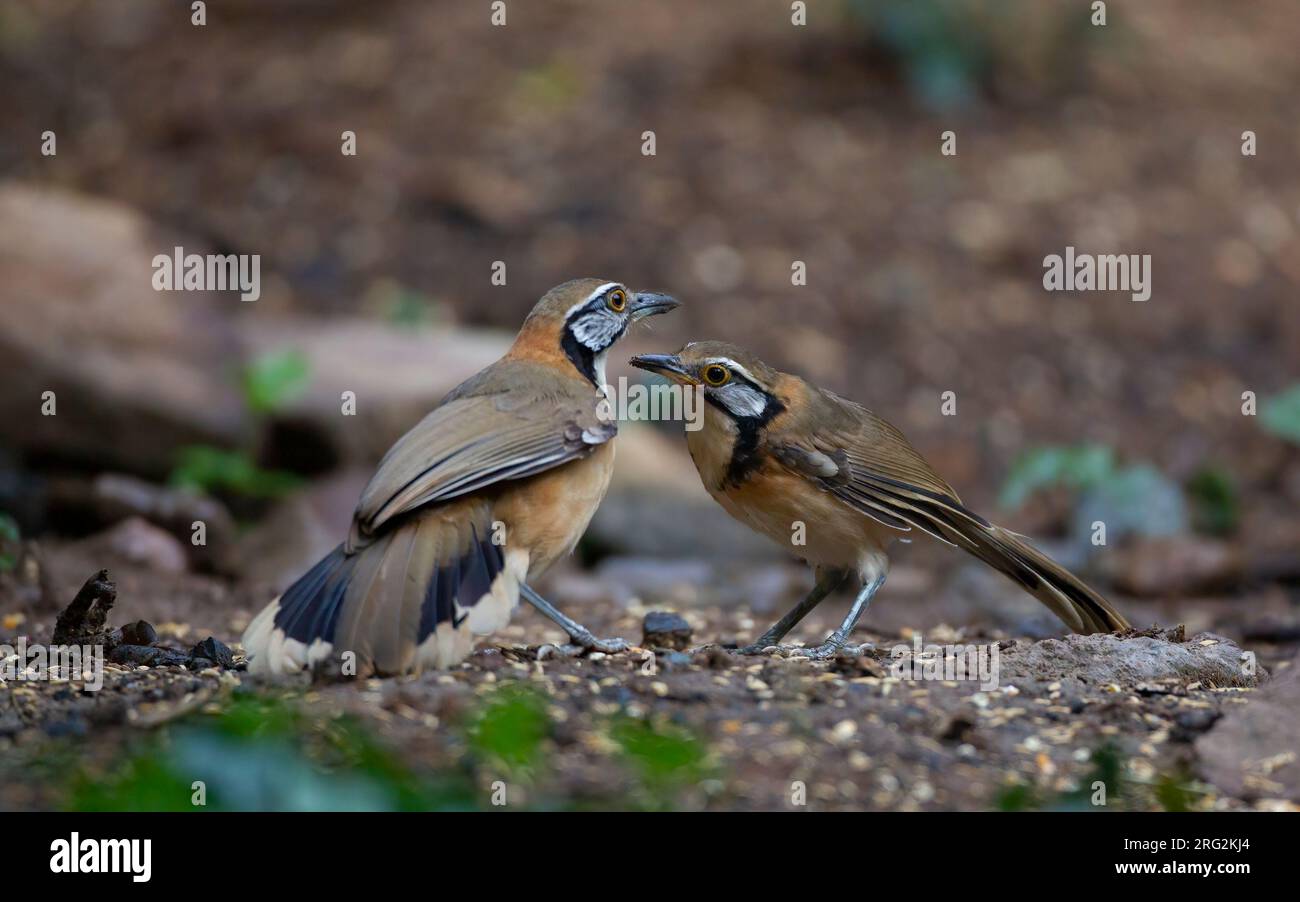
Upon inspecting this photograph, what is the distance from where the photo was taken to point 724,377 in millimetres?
6684

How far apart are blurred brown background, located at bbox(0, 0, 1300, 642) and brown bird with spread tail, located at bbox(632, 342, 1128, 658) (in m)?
2.20

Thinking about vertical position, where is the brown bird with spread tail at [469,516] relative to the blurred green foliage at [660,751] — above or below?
above

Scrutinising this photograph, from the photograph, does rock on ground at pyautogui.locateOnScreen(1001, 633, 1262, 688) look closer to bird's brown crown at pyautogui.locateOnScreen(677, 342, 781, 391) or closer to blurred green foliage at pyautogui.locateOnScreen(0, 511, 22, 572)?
bird's brown crown at pyautogui.locateOnScreen(677, 342, 781, 391)

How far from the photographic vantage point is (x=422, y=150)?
13.9 meters

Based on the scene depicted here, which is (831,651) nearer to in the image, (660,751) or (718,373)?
(718,373)

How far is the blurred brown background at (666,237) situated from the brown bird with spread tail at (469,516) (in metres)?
2.55

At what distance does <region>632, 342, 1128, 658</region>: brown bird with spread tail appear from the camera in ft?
21.8

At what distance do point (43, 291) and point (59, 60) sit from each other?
548cm

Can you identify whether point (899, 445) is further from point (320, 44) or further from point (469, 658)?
point (320, 44)

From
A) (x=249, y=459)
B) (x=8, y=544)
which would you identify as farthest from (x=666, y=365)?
(x=249, y=459)

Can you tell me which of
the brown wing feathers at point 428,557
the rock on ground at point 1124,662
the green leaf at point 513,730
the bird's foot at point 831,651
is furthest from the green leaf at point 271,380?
the rock on ground at point 1124,662

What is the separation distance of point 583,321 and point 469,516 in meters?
1.31

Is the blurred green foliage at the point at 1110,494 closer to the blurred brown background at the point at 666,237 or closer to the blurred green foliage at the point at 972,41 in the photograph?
the blurred brown background at the point at 666,237

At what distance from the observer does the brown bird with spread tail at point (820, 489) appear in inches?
261
